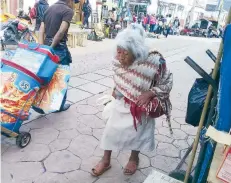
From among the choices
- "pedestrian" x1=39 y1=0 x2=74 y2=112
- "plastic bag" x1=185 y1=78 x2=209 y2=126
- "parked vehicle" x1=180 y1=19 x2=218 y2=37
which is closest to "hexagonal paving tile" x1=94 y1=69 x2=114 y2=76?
"pedestrian" x1=39 y1=0 x2=74 y2=112

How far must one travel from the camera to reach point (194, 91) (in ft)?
6.56

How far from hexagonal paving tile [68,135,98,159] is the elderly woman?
38cm

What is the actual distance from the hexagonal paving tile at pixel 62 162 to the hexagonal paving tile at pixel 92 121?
799 millimetres

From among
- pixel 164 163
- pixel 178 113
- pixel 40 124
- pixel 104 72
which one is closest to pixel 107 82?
pixel 104 72

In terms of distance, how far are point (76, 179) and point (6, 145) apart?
0.97 meters

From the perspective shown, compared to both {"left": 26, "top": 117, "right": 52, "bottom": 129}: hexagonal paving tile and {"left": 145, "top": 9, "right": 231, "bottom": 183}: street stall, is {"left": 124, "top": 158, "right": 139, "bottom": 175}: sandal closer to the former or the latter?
{"left": 145, "top": 9, "right": 231, "bottom": 183}: street stall

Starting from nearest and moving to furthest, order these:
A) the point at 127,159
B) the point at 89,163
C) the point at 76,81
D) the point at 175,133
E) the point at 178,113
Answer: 1. the point at 89,163
2. the point at 127,159
3. the point at 175,133
4. the point at 178,113
5. the point at 76,81

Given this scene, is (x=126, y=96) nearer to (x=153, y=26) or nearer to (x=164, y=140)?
(x=164, y=140)

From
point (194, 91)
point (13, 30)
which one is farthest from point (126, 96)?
point (13, 30)

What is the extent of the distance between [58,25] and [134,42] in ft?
5.55

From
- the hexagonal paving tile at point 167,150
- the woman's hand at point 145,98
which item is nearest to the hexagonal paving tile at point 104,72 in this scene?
the hexagonal paving tile at point 167,150

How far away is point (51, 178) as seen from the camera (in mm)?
2596

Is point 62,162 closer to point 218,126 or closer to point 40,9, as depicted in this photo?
point 218,126

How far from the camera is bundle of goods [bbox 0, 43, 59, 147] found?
269 cm
